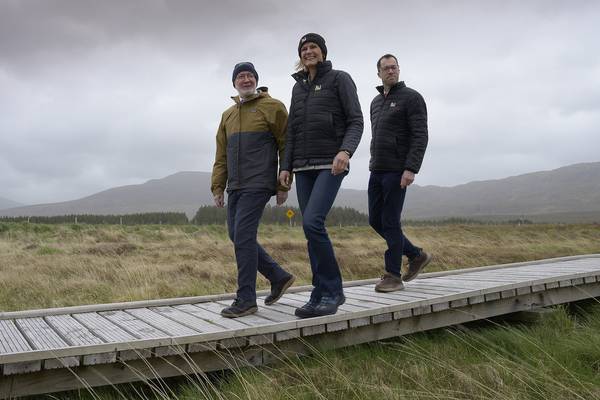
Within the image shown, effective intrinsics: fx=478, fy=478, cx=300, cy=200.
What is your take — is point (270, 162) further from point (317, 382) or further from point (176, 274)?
point (176, 274)

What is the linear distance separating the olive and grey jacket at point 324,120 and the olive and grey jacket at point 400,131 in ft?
3.53

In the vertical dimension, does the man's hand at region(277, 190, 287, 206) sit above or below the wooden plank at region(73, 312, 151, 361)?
above

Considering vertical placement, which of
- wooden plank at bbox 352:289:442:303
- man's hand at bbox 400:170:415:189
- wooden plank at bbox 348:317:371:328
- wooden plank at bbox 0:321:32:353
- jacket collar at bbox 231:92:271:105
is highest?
jacket collar at bbox 231:92:271:105

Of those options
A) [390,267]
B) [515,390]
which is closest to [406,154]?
[390,267]

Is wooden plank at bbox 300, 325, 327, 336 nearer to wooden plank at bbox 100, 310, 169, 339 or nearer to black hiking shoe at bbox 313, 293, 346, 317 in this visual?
black hiking shoe at bbox 313, 293, 346, 317

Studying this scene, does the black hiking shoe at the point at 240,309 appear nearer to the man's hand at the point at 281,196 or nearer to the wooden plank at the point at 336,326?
the wooden plank at the point at 336,326

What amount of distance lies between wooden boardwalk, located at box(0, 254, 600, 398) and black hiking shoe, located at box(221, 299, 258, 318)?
0.09 meters

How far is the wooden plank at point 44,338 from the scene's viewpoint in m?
2.87

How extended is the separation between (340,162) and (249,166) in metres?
0.83

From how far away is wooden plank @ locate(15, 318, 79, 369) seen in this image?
2.87 m

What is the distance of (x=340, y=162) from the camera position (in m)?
3.79

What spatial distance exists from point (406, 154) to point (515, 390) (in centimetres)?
262

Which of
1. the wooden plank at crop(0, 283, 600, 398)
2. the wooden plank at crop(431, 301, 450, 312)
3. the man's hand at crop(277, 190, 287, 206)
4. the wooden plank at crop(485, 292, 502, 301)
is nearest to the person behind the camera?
the wooden plank at crop(0, 283, 600, 398)

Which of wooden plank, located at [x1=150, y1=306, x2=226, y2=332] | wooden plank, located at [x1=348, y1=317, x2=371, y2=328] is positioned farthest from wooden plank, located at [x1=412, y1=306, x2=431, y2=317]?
wooden plank, located at [x1=150, y1=306, x2=226, y2=332]
